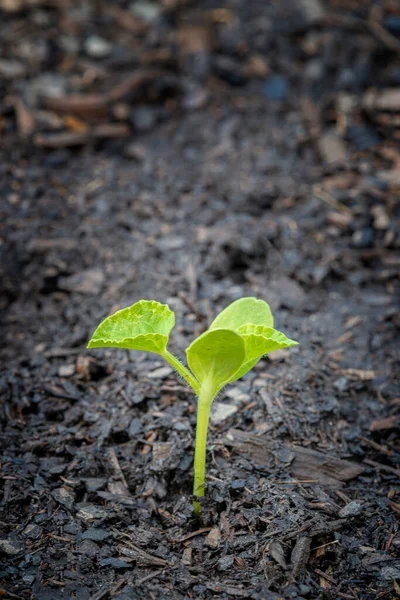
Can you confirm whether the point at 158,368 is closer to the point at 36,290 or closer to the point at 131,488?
the point at 131,488

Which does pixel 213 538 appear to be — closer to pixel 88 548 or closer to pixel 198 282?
pixel 88 548

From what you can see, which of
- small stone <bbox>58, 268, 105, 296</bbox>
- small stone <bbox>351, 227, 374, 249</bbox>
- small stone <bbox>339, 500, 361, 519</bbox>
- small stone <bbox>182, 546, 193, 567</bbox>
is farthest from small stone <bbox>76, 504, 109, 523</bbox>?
small stone <bbox>351, 227, 374, 249</bbox>

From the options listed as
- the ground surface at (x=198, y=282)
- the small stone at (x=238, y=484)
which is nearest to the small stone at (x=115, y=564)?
the ground surface at (x=198, y=282)

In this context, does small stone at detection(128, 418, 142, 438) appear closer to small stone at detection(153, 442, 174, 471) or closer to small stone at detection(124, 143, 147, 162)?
small stone at detection(153, 442, 174, 471)

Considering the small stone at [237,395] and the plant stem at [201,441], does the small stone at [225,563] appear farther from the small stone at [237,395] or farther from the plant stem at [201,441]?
the small stone at [237,395]

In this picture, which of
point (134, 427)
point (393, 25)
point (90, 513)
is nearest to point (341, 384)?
point (134, 427)
